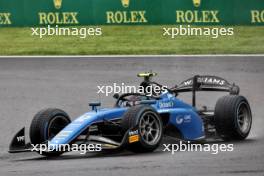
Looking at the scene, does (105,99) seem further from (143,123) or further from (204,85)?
(143,123)

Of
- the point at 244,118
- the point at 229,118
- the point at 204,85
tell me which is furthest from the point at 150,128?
the point at 204,85

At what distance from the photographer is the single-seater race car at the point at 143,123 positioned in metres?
11.4

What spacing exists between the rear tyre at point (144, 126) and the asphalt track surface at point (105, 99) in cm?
13

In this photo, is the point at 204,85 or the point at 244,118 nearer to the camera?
the point at 244,118

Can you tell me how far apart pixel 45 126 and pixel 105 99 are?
4638mm

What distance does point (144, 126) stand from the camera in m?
11.5

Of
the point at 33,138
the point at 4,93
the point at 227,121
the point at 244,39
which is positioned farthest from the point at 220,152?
the point at 244,39

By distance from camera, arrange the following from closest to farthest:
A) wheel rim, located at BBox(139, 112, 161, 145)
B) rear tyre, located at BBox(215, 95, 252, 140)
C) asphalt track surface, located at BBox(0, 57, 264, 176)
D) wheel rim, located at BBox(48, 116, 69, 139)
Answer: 1. asphalt track surface, located at BBox(0, 57, 264, 176)
2. wheel rim, located at BBox(139, 112, 161, 145)
3. wheel rim, located at BBox(48, 116, 69, 139)
4. rear tyre, located at BBox(215, 95, 252, 140)

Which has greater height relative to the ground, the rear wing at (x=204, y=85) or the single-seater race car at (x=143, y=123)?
the rear wing at (x=204, y=85)

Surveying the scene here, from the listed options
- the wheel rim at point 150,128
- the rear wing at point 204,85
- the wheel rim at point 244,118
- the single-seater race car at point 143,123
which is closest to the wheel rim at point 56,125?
the single-seater race car at point 143,123

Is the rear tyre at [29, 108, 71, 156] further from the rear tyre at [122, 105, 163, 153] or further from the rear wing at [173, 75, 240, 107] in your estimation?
the rear wing at [173, 75, 240, 107]

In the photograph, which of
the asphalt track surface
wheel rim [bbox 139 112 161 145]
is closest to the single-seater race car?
wheel rim [bbox 139 112 161 145]

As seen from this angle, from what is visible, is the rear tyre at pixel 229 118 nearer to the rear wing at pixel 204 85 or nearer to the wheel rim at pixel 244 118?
the wheel rim at pixel 244 118

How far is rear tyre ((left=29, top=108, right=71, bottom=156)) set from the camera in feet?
38.6
